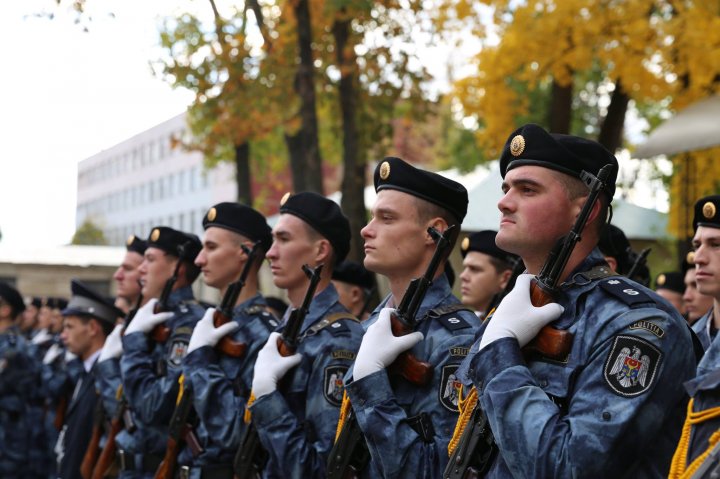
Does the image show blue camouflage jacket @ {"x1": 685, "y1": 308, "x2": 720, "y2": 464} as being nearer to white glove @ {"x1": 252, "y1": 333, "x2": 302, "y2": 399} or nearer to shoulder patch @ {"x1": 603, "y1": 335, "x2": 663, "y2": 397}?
shoulder patch @ {"x1": 603, "y1": 335, "x2": 663, "y2": 397}

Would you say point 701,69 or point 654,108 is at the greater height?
point 654,108

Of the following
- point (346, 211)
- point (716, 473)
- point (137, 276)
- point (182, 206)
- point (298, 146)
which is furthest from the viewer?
→ point (182, 206)

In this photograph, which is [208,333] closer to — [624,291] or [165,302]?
[165,302]

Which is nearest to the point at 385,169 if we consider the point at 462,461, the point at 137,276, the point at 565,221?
the point at 565,221

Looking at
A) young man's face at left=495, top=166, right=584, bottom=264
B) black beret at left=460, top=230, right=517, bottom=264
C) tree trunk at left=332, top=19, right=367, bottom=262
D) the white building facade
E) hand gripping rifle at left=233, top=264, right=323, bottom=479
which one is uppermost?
the white building facade

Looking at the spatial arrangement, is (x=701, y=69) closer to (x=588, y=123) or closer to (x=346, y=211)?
(x=346, y=211)

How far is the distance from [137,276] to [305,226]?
2731 millimetres

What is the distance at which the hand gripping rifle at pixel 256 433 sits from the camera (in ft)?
15.6

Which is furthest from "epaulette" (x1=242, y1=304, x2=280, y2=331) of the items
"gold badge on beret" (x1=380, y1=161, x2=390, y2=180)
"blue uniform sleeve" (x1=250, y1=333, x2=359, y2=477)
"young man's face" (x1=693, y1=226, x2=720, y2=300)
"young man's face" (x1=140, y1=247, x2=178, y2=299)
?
"young man's face" (x1=693, y1=226, x2=720, y2=300)

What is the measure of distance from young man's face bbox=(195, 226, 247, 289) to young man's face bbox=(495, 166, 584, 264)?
2.95 m

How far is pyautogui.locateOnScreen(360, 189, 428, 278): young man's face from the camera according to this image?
4270 millimetres

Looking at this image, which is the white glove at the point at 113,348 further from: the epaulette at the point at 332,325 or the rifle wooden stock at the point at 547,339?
the rifle wooden stock at the point at 547,339

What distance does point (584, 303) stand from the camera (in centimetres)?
316

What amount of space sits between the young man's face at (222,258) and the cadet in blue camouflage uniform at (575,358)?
291 cm
